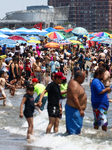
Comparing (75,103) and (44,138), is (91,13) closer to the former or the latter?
(44,138)

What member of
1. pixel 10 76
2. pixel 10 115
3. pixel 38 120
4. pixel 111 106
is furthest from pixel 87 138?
pixel 10 76

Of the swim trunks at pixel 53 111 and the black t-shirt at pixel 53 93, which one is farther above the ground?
the black t-shirt at pixel 53 93

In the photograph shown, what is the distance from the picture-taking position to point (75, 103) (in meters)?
8.51

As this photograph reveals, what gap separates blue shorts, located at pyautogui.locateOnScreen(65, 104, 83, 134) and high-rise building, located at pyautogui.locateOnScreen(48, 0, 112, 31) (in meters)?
176

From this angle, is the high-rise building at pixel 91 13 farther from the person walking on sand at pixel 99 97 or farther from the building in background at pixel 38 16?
the person walking on sand at pixel 99 97

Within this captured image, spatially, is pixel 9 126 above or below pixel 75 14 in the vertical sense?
above

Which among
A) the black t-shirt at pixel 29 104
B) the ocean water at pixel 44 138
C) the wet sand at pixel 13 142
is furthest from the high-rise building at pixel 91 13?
the black t-shirt at pixel 29 104

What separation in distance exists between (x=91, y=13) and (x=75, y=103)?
18076cm

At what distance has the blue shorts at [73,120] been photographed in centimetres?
860

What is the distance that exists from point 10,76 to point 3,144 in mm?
10165

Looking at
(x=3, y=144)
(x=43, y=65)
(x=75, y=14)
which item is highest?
(x=3, y=144)

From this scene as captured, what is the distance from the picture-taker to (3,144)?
361 inches

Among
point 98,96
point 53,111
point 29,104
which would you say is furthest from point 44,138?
point 98,96

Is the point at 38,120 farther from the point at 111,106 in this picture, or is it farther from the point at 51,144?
the point at 111,106
